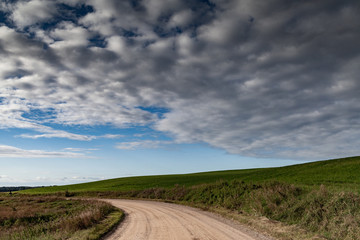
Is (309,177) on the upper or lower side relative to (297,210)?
upper

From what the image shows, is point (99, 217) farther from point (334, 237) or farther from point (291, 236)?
point (334, 237)

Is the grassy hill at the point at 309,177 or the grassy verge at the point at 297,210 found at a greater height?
the grassy hill at the point at 309,177

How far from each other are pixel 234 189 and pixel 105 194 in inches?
1315

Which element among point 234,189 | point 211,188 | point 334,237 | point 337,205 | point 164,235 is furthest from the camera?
point 211,188

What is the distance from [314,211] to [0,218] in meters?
29.3

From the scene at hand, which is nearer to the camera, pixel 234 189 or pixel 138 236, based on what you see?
pixel 138 236

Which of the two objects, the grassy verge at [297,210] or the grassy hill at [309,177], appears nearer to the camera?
the grassy verge at [297,210]

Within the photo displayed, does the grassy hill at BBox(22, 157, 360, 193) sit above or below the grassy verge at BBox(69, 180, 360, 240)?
above

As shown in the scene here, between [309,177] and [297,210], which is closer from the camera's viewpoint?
[297,210]

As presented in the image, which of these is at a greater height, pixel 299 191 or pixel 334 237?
pixel 299 191

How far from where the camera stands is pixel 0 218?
26625 mm

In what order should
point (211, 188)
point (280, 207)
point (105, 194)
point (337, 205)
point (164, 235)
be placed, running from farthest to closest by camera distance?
point (105, 194)
point (211, 188)
point (280, 207)
point (337, 205)
point (164, 235)

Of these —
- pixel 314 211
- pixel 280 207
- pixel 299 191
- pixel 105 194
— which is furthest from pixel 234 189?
pixel 105 194

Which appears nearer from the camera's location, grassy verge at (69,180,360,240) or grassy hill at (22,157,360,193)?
grassy verge at (69,180,360,240)
